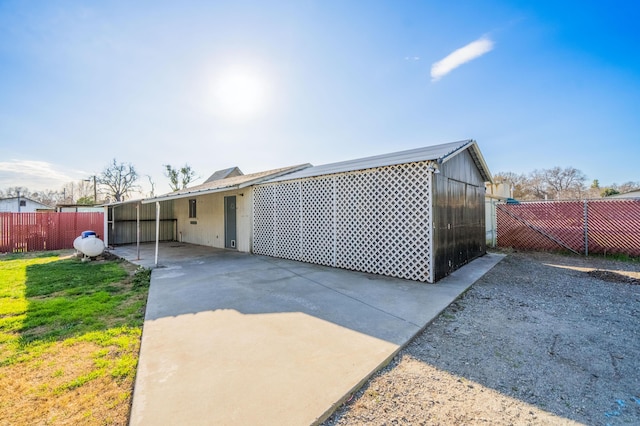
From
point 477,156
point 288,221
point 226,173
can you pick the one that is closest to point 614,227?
Answer: point 477,156

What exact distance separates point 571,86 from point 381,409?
11.8 meters

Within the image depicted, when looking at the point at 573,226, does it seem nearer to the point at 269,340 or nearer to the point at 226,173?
the point at 269,340

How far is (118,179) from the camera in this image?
111 feet

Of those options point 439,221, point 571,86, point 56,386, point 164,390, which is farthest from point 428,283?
point 571,86

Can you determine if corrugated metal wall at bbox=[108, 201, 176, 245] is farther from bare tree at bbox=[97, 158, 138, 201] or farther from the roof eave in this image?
bare tree at bbox=[97, 158, 138, 201]

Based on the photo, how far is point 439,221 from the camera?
5.66 meters

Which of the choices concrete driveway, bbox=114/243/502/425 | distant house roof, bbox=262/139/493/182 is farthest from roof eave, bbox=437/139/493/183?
concrete driveway, bbox=114/243/502/425

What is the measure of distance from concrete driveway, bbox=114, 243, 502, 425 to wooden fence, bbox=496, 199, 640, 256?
643cm

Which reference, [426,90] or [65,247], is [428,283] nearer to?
[426,90]

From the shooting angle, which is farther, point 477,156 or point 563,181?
point 563,181

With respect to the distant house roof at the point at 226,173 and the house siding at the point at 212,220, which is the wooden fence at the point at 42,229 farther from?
the distant house roof at the point at 226,173

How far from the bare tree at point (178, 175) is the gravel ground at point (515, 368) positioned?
3392 cm

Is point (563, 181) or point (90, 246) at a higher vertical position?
point (563, 181)

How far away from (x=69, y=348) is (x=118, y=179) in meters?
39.1
